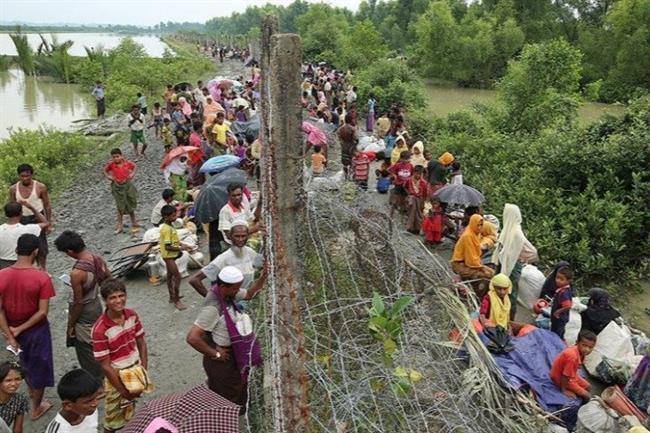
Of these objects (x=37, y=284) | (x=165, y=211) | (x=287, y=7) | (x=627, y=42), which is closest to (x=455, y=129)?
(x=165, y=211)

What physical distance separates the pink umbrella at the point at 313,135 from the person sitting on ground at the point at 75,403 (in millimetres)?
6986

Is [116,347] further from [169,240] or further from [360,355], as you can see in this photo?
[169,240]


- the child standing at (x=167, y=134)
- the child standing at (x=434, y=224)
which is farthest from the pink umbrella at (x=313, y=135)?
the child standing at (x=167, y=134)

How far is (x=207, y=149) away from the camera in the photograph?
9180 millimetres

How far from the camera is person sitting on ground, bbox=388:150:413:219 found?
8156mm

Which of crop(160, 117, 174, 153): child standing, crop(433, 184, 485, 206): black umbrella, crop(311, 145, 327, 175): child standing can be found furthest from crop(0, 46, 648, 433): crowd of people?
crop(160, 117, 174, 153): child standing

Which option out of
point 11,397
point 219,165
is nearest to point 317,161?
point 219,165

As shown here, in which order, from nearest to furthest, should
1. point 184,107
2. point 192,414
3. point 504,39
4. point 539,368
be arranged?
1. point 192,414
2. point 539,368
3. point 184,107
4. point 504,39

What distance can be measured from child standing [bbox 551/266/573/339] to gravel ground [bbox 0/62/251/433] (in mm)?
3527

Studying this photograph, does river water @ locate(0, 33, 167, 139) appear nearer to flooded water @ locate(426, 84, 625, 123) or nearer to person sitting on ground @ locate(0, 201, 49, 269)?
person sitting on ground @ locate(0, 201, 49, 269)

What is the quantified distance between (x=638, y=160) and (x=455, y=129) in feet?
19.0

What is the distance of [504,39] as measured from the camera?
32.1 meters

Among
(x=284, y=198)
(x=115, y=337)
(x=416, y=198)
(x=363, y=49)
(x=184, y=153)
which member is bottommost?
(x=416, y=198)

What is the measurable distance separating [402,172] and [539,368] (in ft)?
13.7
